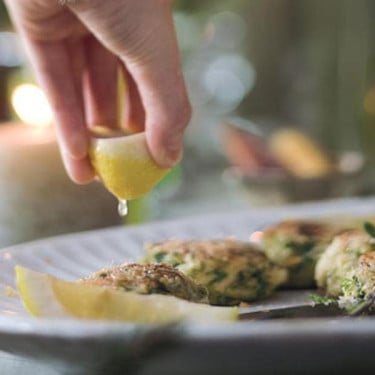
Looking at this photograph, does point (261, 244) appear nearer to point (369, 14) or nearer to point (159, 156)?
point (159, 156)

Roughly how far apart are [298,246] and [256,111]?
3356 millimetres

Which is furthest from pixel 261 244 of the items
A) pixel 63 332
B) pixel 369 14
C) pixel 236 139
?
pixel 369 14

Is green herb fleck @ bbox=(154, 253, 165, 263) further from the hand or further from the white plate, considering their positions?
the white plate

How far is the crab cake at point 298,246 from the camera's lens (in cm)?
122

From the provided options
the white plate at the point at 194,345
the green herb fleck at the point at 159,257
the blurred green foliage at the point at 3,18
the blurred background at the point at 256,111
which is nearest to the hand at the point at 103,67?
the green herb fleck at the point at 159,257

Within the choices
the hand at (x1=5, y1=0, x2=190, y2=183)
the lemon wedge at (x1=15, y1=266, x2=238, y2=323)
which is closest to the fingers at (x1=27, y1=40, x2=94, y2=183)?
the hand at (x1=5, y1=0, x2=190, y2=183)

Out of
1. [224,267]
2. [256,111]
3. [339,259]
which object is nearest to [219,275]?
[224,267]

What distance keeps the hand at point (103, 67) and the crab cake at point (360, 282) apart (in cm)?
25

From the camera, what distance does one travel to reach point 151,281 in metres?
0.88

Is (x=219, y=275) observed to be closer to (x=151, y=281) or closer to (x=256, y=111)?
(x=151, y=281)

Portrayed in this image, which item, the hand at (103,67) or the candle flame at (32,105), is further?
the candle flame at (32,105)

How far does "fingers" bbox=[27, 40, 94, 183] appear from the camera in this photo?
120 centimetres

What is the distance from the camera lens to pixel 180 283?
0.90 meters

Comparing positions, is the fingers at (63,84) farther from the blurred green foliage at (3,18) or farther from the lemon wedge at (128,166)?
the blurred green foliage at (3,18)
